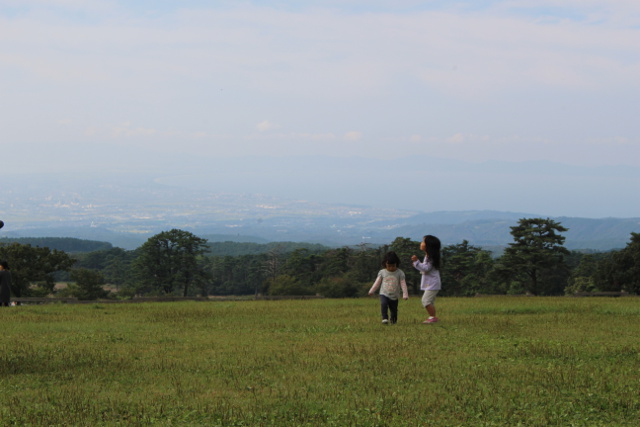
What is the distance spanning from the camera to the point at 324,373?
10.4 meters

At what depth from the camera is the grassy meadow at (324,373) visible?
8.04 meters

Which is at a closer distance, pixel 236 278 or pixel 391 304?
pixel 391 304

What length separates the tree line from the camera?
68.2m

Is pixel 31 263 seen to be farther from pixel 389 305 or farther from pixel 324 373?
pixel 324 373

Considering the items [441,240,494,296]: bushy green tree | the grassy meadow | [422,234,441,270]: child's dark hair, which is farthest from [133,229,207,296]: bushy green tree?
[422,234,441,270]: child's dark hair

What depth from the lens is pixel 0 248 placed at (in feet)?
226

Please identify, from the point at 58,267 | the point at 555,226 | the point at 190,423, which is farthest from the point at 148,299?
the point at 555,226

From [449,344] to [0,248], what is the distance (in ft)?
214

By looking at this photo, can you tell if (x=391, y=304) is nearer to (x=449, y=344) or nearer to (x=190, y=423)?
(x=449, y=344)

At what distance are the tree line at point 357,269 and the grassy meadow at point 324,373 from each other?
4258 centimetres

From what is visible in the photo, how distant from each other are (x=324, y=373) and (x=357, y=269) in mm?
96738

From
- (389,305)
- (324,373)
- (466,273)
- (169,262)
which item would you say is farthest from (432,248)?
(169,262)

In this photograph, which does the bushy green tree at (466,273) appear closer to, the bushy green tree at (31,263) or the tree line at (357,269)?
the tree line at (357,269)

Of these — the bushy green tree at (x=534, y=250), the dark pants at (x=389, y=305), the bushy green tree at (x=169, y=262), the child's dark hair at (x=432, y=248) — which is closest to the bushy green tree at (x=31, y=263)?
the bushy green tree at (x=169, y=262)
